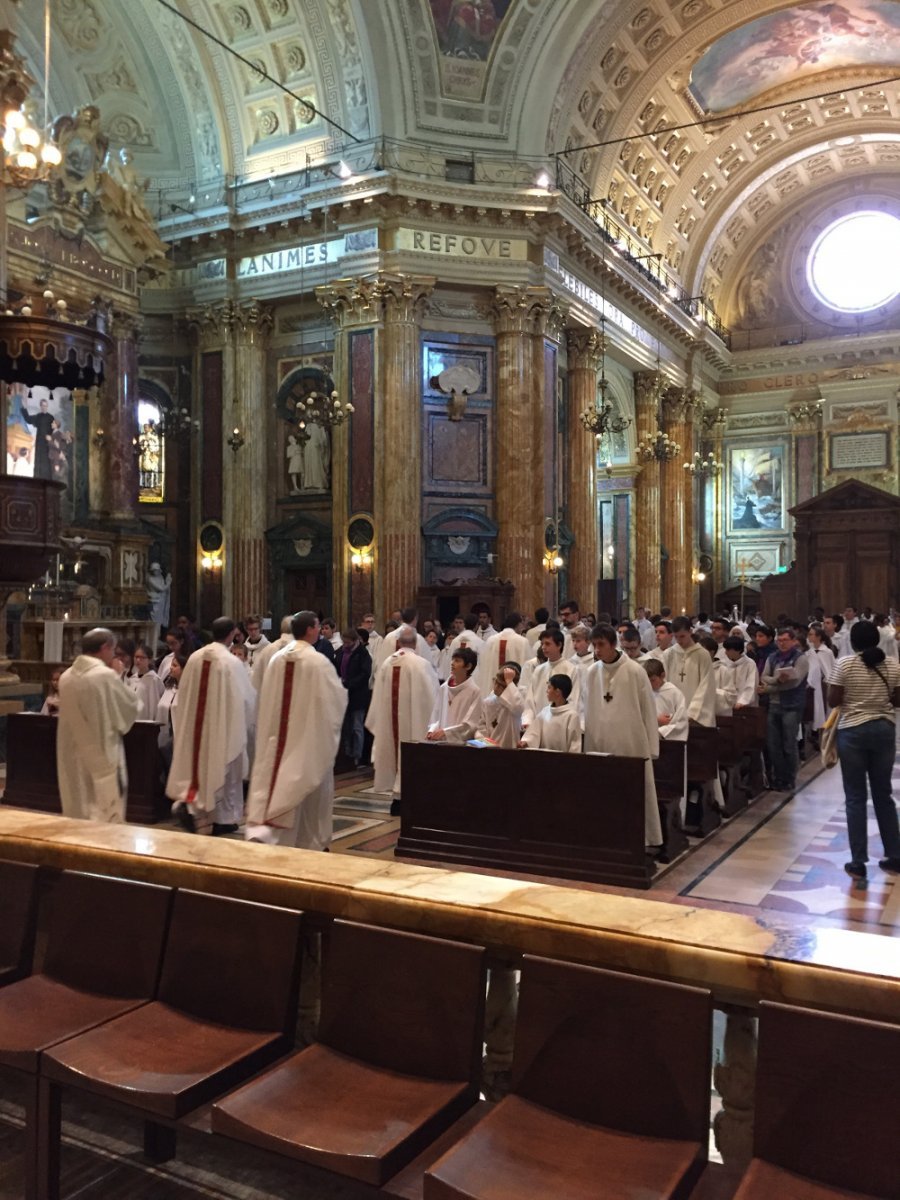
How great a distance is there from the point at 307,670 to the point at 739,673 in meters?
5.60

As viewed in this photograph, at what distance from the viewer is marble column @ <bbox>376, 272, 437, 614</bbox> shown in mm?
22000

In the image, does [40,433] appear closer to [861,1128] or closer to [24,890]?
[24,890]

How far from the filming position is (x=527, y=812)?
8.09 meters

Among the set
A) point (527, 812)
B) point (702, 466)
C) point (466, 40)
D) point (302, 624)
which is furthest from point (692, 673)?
point (702, 466)

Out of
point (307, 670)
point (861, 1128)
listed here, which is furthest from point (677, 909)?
point (307, 670)

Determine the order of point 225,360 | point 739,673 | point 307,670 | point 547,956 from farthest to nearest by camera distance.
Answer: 1. point 225,360
2. point 739,673
3. point 307,670
4. point 547,956

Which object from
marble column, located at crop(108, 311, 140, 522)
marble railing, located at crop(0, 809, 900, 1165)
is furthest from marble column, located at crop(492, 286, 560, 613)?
marble railing, located at crop(0, 809, 900, 1165)

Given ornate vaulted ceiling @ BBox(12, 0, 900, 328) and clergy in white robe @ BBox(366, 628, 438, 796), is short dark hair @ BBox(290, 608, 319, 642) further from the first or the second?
ornate vaulted ceiling @ BBox(12, 0, 900, 328)

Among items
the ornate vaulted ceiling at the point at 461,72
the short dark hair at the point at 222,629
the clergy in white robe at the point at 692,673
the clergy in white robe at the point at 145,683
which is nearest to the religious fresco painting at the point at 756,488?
the ornate vaulted ceiling at the point at 461,72

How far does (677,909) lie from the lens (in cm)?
274

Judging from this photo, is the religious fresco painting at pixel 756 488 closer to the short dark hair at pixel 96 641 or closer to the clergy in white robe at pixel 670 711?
the clergy in white robe at pixel 670 711

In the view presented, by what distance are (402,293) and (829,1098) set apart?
2116 centimetres

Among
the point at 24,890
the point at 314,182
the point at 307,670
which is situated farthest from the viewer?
the point at 314,182

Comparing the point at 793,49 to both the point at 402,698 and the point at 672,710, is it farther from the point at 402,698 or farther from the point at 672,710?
the point at 402,698
